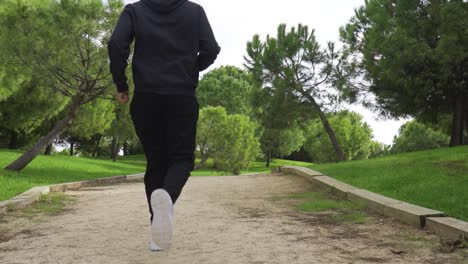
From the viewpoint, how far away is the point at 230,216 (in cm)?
534

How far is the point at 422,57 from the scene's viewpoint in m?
13.1

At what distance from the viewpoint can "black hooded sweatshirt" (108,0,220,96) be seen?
11.2ft

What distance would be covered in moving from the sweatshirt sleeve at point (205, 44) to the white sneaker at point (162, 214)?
3.76 feet

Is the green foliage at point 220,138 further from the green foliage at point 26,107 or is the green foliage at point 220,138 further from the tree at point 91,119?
the green foliage at point 26,107

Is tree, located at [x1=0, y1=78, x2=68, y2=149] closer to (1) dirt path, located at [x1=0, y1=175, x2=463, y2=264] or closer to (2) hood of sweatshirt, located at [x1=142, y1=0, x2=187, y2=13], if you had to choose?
(1) dirt path, located at [x1=0, y1=175, x2=463, y2=264]

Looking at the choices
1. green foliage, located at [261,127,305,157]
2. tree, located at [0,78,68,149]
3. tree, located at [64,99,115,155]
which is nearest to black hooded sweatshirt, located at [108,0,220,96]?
tree, located at [0,78,68,149]

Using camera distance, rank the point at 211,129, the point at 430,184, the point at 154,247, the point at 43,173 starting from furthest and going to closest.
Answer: the point at 211,129, the point at 43,173, the point at 430,184, the point at 154,247

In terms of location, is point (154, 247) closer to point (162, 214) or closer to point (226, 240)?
point (162, 214)

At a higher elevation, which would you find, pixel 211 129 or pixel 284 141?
pixel 284 141

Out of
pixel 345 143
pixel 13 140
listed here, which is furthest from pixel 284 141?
pixel 13 140

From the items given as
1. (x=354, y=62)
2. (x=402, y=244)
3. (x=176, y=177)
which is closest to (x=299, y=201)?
(x=402, y=244)

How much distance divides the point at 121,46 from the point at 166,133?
720 mm

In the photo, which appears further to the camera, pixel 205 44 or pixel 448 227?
pixel 448 227

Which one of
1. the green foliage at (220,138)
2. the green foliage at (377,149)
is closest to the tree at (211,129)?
the green foliage at (220,138)
